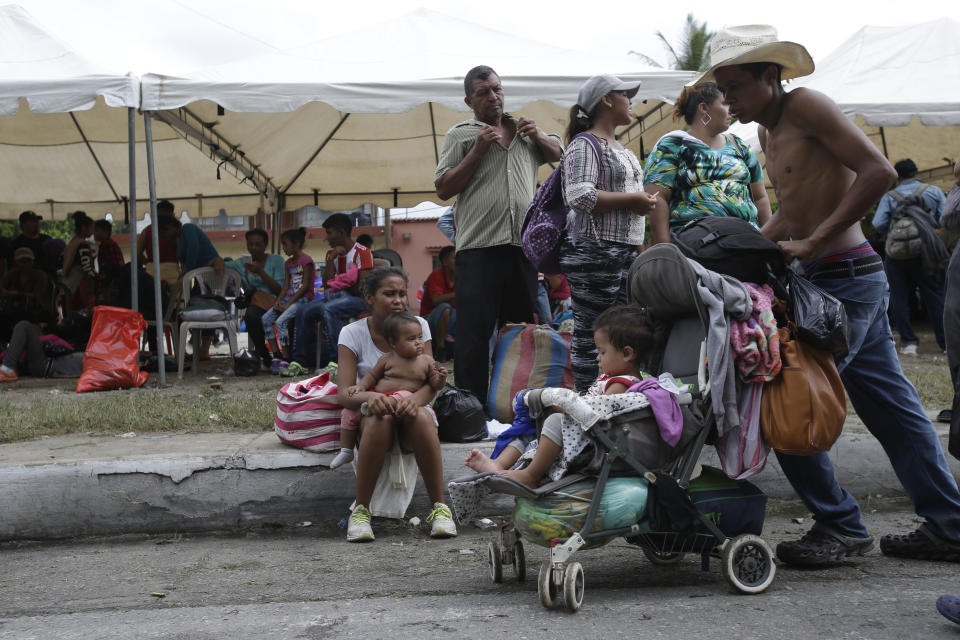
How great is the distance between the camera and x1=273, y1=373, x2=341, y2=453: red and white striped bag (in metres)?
4.38

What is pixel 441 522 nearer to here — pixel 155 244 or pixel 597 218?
pixel 597 218

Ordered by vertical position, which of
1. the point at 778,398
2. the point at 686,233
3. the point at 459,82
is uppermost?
the point at 459,82

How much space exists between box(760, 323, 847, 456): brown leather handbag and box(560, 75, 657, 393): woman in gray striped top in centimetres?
149

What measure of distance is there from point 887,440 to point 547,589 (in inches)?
60.1

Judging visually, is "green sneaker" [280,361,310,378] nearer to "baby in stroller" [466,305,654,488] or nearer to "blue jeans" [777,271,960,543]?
"baby in stroller" [466,305,654,488]

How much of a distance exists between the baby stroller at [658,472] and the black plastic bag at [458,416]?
152 centimetres

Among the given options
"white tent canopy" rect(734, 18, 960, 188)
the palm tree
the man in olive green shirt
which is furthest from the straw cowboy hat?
the palm tree

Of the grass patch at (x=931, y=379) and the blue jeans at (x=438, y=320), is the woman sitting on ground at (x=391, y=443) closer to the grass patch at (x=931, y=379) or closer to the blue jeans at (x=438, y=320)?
the grass patch at (x=931, y=379)

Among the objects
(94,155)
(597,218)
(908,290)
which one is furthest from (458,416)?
(94,155)

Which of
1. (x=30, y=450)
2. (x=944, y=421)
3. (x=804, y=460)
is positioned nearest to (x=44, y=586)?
(x=30, y=450)

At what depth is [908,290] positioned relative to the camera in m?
9.25

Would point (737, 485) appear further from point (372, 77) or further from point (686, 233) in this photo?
point (372, 77)

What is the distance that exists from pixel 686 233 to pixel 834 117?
647mm

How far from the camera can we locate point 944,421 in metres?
5.03
